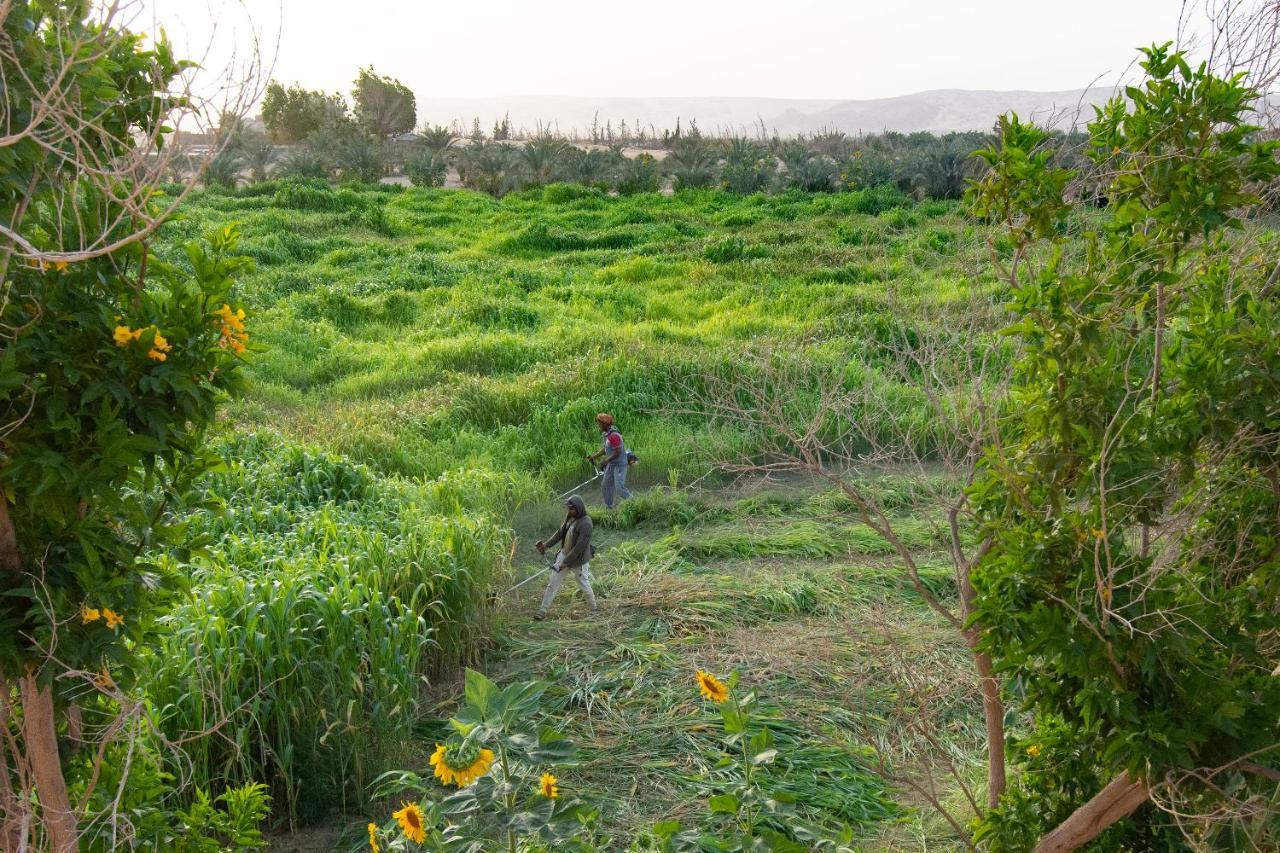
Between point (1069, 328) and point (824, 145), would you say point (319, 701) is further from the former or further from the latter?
point (824, 145)

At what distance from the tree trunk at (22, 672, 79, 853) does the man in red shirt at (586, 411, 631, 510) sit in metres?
5.18

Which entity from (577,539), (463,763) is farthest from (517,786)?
(577,539)

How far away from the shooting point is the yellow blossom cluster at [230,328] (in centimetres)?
238

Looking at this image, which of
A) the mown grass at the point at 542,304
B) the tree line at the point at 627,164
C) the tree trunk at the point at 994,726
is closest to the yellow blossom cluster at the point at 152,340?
the tree trunk at the point at 994,726

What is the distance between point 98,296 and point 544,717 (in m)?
3.10

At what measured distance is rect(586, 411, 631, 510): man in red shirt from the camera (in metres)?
7.51

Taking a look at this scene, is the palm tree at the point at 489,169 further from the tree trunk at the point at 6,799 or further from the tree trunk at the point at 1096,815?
the tree trunk at the point at 1096,815

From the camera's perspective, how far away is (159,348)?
7.38ft

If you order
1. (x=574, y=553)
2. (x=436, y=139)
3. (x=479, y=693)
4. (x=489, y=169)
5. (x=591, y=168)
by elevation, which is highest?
(x=436, y=139)

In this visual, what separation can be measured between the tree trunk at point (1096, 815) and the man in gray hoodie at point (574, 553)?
3.42 metres

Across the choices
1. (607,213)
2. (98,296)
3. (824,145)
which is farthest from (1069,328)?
(824,145)

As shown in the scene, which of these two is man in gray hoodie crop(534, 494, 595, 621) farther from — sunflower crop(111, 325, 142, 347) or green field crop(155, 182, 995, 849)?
sunflower crop(111, 325, 142, 347)

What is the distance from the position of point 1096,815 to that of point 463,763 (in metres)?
1.60

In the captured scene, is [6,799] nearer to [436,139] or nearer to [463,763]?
[463,763]
